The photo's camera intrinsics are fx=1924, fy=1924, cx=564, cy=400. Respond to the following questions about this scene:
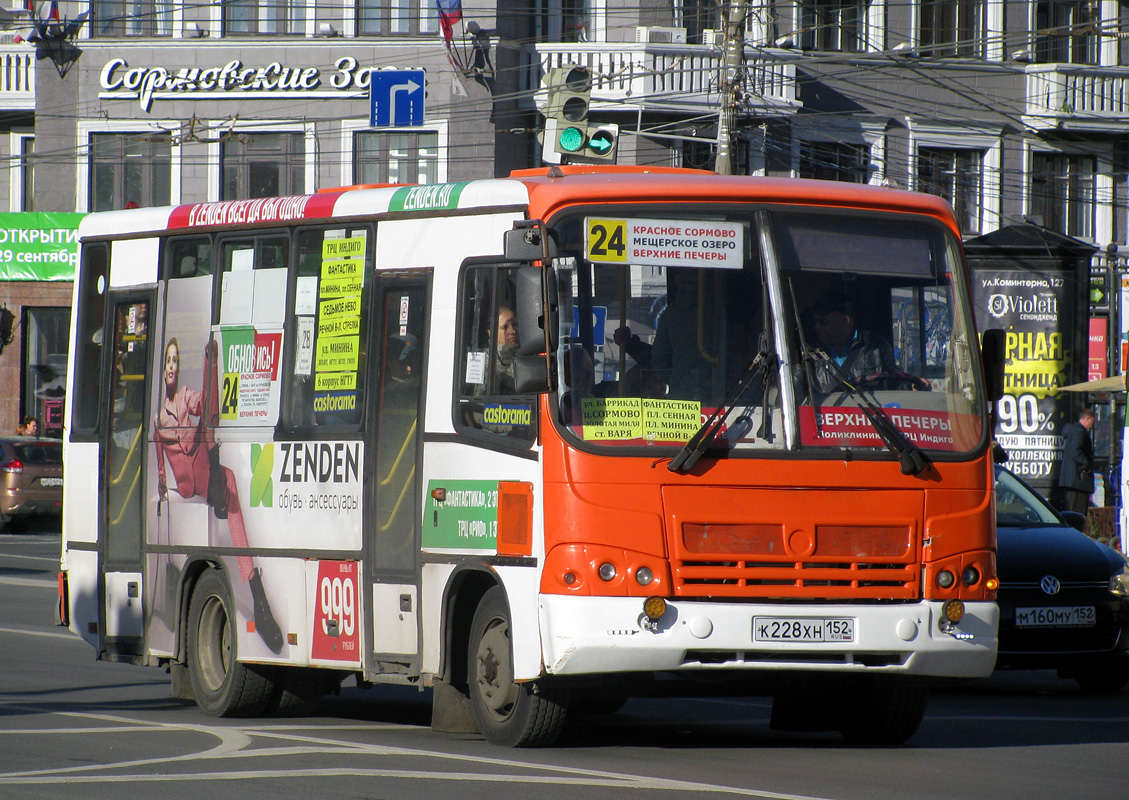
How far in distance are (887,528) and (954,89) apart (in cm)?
3043

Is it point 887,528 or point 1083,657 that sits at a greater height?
point 887,528

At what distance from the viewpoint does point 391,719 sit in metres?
11.7

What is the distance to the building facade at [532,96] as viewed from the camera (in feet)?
115

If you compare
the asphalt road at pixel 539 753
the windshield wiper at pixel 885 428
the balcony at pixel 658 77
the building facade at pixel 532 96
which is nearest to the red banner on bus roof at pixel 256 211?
the asphalt road at pixel 539 753

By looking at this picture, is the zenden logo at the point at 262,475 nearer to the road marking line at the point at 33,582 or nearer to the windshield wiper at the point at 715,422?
the windshield wiper at the point at 715,422

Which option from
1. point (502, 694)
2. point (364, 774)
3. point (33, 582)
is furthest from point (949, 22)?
point (364, 774)

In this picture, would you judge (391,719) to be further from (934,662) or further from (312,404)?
(934,662)

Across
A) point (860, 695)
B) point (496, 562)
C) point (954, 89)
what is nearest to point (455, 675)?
point (496, 562)

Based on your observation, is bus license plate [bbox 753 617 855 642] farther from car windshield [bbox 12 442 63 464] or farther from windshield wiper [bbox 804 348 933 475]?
car windshield [bbox 12 442 63 464]

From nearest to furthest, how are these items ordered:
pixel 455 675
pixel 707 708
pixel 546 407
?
1. pixel 546 407
2. pixel 455 675
3. pixel 707 708

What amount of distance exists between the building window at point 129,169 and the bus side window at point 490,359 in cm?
2837

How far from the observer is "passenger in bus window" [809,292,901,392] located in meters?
9.34

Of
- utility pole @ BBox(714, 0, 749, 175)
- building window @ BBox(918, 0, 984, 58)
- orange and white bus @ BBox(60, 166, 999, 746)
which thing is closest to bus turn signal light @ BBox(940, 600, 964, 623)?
orange and white bus @ BBox(60, 166, 999, 746)

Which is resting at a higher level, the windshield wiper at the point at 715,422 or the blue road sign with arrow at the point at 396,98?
the blue road sign with arrow at the point at 396,98
